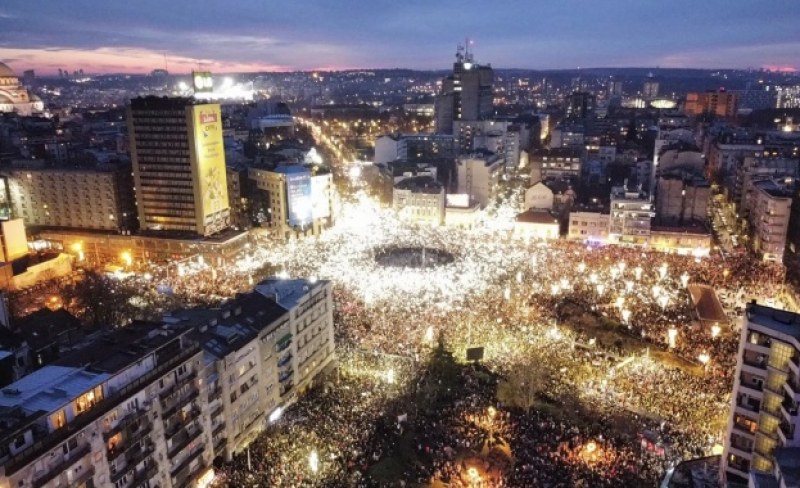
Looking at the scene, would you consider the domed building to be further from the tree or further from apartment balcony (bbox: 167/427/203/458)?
apartment balcony (bbox: 167/427/203/458)

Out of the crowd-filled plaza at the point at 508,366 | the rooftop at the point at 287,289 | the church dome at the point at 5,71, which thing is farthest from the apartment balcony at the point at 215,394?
the church dome at the point at 5,71

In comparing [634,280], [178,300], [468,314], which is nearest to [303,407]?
[468,314]

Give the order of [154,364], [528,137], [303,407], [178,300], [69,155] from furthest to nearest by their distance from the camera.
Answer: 1. [528,137]
2. [69,155]
3. [178,300]
4. [303,407]
5. [154,364]

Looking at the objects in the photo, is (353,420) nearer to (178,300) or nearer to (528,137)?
(178,300)

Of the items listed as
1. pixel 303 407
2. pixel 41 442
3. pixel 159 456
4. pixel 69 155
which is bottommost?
pixel 303 407

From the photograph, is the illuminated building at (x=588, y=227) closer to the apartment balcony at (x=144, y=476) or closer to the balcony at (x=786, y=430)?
the balcony at (x=786, y=430)

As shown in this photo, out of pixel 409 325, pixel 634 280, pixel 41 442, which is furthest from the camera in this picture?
pixel 634 280
